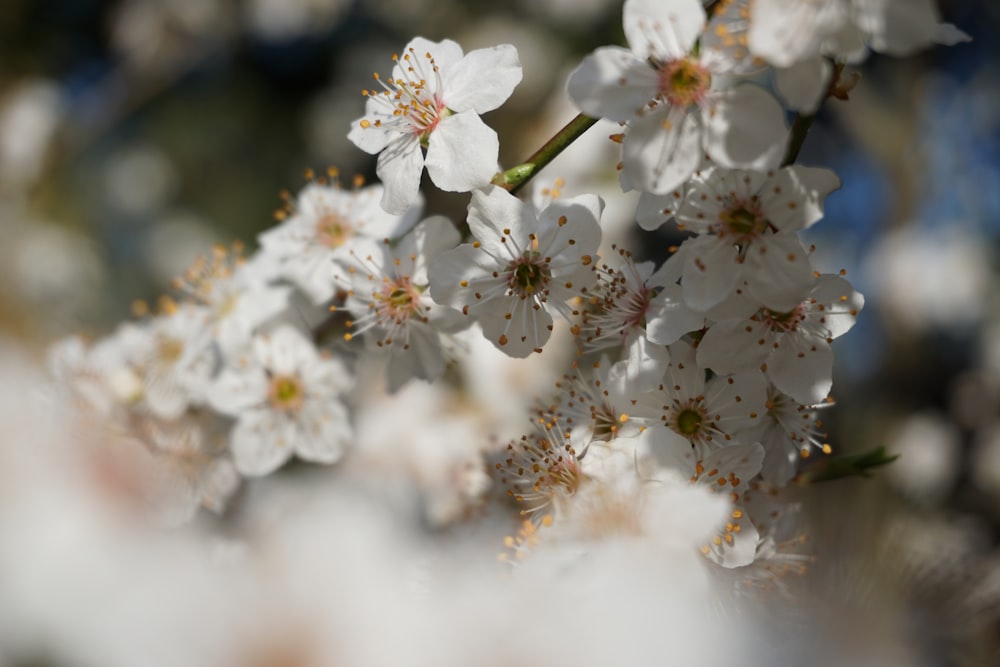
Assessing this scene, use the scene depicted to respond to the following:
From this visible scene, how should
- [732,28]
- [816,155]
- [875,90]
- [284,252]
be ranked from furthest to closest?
[816,155] < [875,90] < [284,252] < [732,28]

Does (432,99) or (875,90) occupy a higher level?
(432,99)

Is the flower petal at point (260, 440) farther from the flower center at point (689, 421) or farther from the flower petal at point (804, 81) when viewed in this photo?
the flower petal at point (804, 81)

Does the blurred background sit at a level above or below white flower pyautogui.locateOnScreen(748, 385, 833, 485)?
below

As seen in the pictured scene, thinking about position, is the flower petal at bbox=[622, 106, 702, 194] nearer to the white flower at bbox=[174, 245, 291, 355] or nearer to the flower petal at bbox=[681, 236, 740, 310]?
the flower petal at bbox=[681, 236, 740, 310]

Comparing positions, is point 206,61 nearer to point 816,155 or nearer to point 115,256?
point 115,256

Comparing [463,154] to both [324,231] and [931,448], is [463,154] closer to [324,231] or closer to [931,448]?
[324,231]

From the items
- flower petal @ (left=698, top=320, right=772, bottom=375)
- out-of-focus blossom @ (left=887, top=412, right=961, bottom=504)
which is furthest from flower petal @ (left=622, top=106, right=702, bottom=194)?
out-of-focus blossom @ (left=887, top=412, right=961, bottom=504)

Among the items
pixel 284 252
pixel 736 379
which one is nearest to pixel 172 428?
pixel 284 252

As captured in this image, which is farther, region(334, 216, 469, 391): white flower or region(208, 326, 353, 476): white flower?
region(208, 326, 353, 476): white flower
